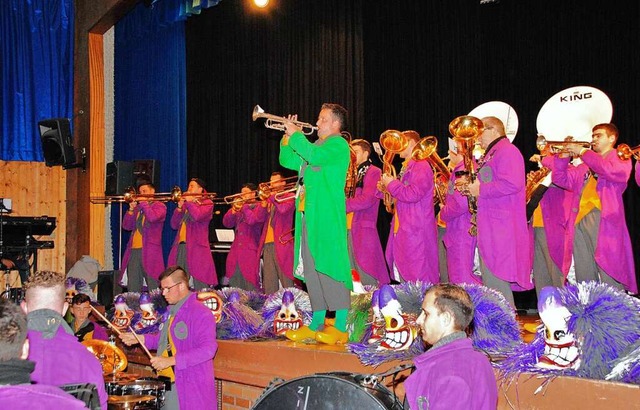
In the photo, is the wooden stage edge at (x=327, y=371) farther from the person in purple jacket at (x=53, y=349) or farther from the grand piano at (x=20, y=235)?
the grand piano at (x=20, y=235)

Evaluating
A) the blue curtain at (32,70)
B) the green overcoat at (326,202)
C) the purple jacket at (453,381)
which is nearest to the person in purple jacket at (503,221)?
the green overcoat at (326,202)

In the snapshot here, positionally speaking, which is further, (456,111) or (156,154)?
(156,154)

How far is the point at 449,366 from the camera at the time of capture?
9.24 ft

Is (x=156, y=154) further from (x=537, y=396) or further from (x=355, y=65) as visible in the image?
(x=537, y=396)

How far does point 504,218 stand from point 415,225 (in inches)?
47.6

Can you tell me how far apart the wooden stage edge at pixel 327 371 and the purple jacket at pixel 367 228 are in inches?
63.9

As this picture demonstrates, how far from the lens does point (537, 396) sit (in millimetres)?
3982

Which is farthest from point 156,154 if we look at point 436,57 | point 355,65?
point 436,57

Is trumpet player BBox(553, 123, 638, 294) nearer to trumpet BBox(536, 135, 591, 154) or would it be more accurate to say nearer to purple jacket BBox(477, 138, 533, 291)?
trumpet BBox(536, 135, 591, 154)

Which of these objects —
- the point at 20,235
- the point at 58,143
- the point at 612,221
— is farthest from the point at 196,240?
the point at 612,221

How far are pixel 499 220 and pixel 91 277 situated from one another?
24.1ft

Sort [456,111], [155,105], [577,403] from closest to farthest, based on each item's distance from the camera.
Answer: [577,403] < [456,111] < [155,105]

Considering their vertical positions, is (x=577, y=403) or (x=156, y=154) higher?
(x=156, y=154)

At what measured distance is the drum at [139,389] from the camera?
15.2 ft
